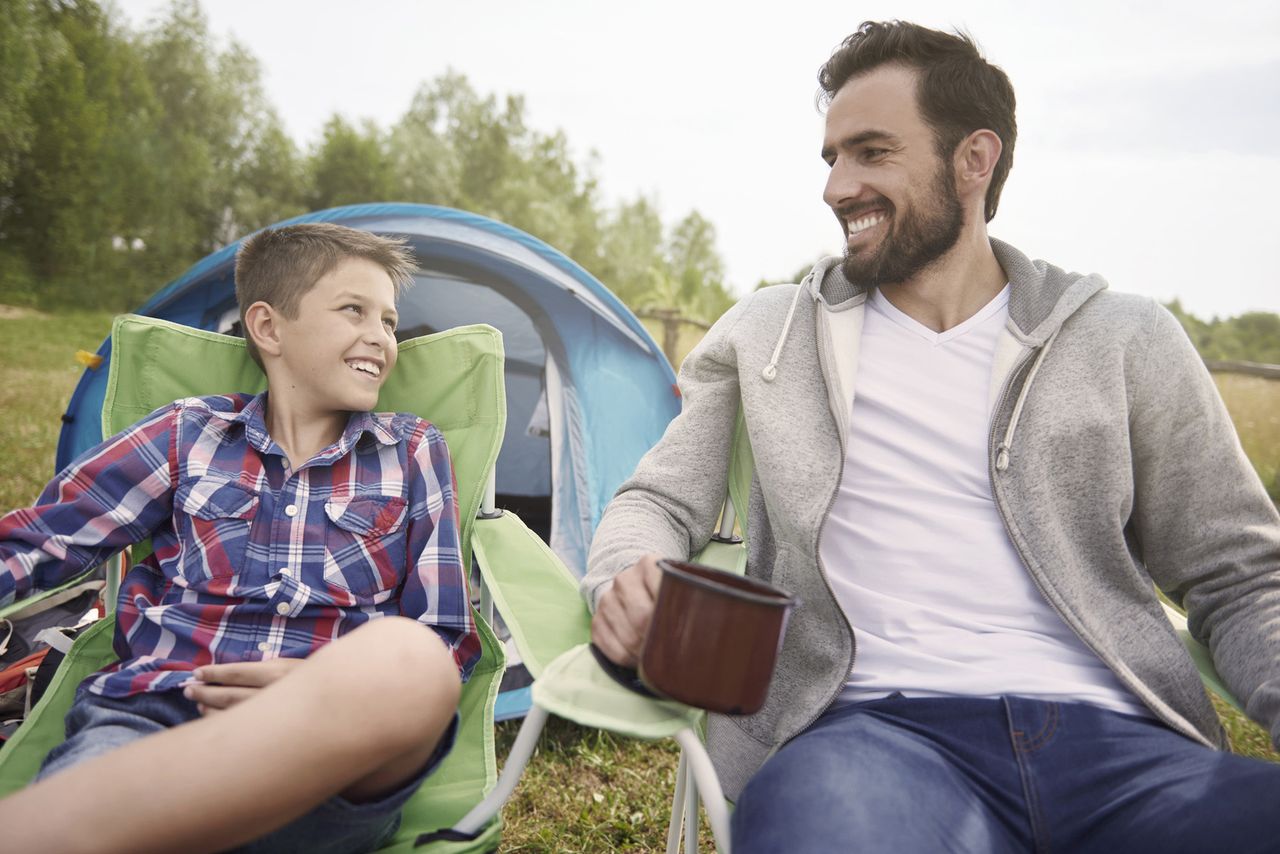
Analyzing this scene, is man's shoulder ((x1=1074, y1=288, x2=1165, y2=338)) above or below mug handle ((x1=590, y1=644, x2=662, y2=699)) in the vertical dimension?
above

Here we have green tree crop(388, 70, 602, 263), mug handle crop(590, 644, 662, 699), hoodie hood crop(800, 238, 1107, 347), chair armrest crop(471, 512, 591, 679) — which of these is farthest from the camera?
green tree crop(388, 70, 602, 263)

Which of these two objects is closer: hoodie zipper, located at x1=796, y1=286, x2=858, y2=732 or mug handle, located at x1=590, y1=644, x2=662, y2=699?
mug handle, located at x1=590, y1=644, x2=662, y2=699

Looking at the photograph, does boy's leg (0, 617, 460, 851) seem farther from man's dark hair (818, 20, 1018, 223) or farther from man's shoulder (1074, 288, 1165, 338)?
man's dark hair (818, 20, 1018, 223)

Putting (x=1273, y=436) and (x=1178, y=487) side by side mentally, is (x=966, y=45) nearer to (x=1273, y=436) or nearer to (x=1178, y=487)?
(x=1178, y=487)

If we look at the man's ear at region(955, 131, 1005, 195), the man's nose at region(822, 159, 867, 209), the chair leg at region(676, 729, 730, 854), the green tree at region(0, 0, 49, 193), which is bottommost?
the chair leg at region(676, 729, 730, 854)

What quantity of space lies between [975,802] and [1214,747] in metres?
0.48

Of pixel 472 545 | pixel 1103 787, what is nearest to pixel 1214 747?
pixel 1103 787

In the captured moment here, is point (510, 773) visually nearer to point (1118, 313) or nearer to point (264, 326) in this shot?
point (264, 326)

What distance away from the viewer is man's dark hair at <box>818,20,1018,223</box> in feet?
5.55

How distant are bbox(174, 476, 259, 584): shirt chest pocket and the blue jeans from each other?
98cm

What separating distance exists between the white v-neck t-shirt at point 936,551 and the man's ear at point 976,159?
281 millimetres

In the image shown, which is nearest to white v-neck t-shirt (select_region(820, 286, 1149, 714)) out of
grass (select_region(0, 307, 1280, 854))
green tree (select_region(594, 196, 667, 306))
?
grass (select_region(0, 307, 1280, 854))

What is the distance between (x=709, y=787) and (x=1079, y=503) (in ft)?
2.66

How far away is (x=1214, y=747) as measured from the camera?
1.34 m
